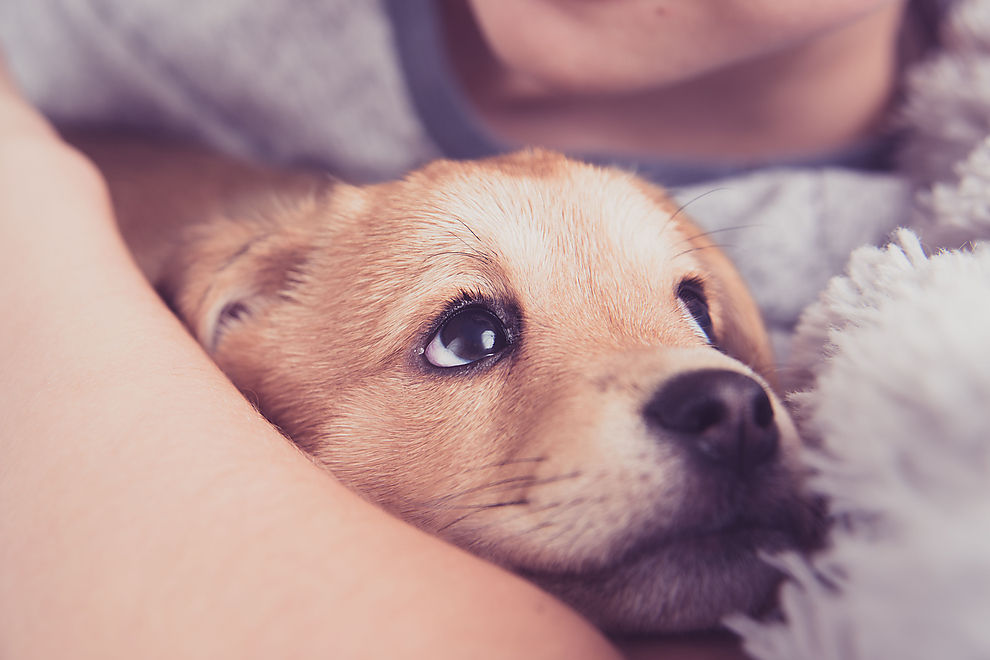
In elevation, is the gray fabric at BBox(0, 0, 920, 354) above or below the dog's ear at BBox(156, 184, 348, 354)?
above

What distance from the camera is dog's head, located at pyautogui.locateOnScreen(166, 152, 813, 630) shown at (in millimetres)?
977

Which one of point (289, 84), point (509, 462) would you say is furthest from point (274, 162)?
point (509, 462)

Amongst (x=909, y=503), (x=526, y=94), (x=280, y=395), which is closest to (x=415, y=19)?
(x=526, y=94)

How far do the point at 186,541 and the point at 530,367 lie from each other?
60cm

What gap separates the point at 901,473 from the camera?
0.72m

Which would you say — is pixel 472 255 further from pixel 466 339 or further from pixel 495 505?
pixel 495 505

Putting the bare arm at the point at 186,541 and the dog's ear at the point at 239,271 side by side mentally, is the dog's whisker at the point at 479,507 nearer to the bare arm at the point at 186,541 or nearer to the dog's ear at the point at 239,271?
the bare arm at the point at 186,541

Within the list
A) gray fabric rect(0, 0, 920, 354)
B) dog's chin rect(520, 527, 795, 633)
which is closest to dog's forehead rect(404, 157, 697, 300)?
dog's chin rect(520, 527, 795, 633)

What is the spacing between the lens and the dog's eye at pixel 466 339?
4.16 feet

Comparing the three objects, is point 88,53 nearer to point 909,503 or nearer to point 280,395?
point 280,395

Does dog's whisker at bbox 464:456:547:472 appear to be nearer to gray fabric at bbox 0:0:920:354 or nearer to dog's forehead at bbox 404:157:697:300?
dog's forehead at bbox 404:157:697:300

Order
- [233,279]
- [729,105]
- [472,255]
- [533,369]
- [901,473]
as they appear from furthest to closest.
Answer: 1. [729,105]
2. [233,279]
3. [472,255]
4. [533,369]
5. [901,473]

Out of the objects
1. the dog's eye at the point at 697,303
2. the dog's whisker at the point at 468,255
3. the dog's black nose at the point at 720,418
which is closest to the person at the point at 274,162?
the dog's black nose at the point at 720,418

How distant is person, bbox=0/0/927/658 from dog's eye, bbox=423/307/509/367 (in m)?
0.32
